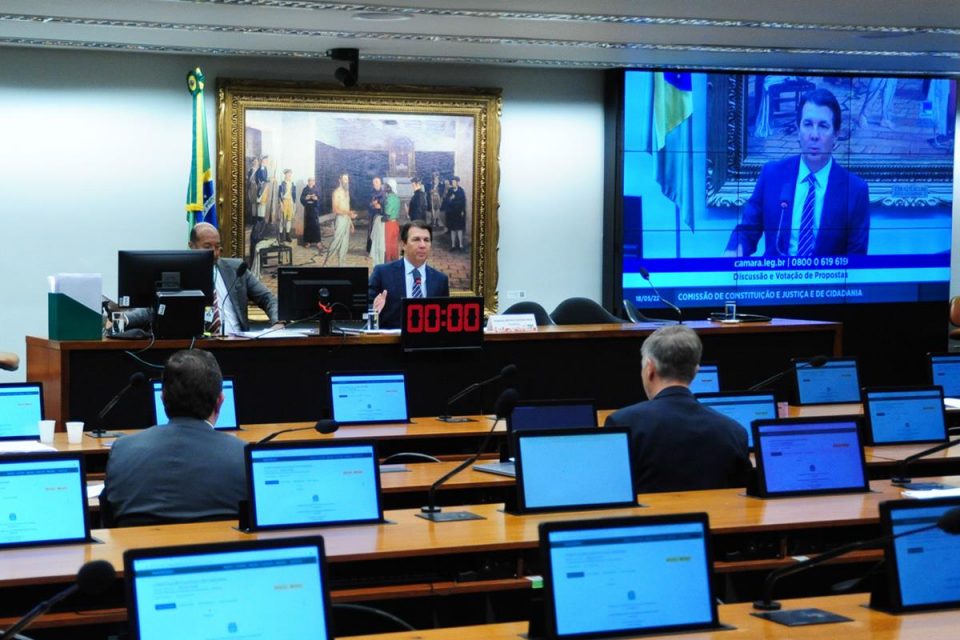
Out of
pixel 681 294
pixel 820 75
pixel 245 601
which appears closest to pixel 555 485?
pixel 245 601

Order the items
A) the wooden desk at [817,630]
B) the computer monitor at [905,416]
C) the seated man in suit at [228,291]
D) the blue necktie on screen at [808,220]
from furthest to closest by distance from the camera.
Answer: the blue necktie on screen at [808,220] < the seated man in suit at [228,291] < the computer monitor at [905,416] < the wooden desk at [817,630]

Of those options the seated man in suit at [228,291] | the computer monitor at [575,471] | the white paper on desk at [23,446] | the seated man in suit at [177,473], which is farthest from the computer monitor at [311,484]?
the seated man in suit at [228,291]

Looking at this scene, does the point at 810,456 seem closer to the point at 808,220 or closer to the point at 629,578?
the point at 629,578

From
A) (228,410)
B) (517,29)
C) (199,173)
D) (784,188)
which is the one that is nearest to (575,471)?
(228,410)

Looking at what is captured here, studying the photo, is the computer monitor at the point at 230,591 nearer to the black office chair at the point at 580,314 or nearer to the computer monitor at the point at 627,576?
the computer monitor at the point at 627,576

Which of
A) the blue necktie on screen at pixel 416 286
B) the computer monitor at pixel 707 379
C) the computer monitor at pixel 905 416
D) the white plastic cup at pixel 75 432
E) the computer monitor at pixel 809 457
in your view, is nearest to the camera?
the computer monitor at pixel 809 457

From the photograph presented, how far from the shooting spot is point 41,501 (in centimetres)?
408

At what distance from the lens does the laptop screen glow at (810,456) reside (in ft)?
16.0

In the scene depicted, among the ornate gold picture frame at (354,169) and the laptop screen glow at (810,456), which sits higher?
the ornate gold picture frame at (354,169)

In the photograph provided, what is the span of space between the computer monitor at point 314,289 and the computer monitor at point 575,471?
12.2 feet

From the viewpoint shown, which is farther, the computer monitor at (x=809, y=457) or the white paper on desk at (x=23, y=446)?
the white paper on desk at (x=23, y=446)

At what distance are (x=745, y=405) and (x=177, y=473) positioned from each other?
2.76 m

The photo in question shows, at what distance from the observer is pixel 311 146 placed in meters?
11.0

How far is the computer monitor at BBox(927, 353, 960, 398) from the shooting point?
786cm
